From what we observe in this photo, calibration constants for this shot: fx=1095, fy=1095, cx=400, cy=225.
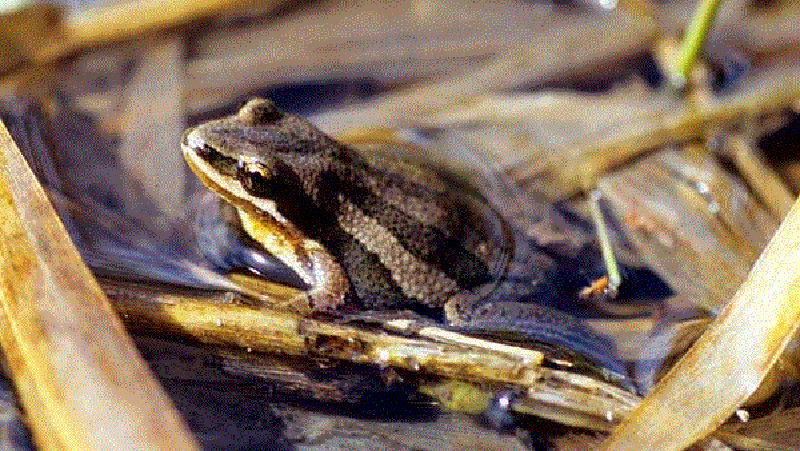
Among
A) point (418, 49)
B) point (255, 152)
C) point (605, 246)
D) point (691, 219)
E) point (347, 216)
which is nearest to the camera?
point (255, 152)

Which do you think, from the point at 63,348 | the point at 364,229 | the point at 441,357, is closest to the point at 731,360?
the point at 441,357

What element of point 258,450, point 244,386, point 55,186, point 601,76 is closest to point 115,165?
point 55,186

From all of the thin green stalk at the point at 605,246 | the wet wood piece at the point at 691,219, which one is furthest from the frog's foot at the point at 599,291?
the wet wood piece at the point at 691,219

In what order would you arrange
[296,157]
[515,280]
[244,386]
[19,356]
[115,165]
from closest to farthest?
1. [19,356]
2. [244,386]
3. [296,157]
4. [515,280]
5. [115,165]

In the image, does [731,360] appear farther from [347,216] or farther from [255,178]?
[255,178]

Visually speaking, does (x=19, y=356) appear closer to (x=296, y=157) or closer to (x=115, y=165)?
(x=296, y=157)
